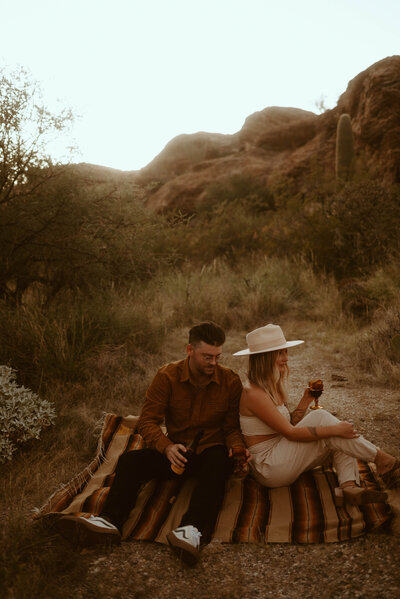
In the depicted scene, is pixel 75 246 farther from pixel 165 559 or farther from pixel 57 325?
pixel 165 559

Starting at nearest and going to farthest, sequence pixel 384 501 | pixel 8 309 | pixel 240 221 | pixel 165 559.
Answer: pixel 165 559
pixel 384 501
pixel 8 309
pixel 240 221

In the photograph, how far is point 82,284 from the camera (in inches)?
273

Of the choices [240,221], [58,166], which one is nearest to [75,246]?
[58,166]

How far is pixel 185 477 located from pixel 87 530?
35.6 inches

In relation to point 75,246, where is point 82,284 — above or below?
below

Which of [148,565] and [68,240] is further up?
[68,240]

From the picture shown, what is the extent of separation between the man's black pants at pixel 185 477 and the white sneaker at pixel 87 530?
14 centimetres

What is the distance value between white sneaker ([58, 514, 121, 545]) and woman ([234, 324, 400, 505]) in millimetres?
1019

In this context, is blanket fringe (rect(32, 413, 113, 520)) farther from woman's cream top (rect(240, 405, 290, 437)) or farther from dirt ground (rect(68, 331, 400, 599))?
woman's cream top (rect(240, 405, 290, 437))

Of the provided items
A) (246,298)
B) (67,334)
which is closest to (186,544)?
(67,334)

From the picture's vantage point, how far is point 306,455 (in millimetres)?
3033

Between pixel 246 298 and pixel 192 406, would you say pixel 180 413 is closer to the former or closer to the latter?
pixel 192 406

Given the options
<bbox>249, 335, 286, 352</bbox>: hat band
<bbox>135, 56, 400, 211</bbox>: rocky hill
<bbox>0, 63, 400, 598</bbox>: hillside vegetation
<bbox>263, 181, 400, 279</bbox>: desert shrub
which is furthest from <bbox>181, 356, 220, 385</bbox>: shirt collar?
<bbox>135, 56, 400, 211</bbox>: rocky hill

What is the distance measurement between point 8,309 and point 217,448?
11.0 ft
